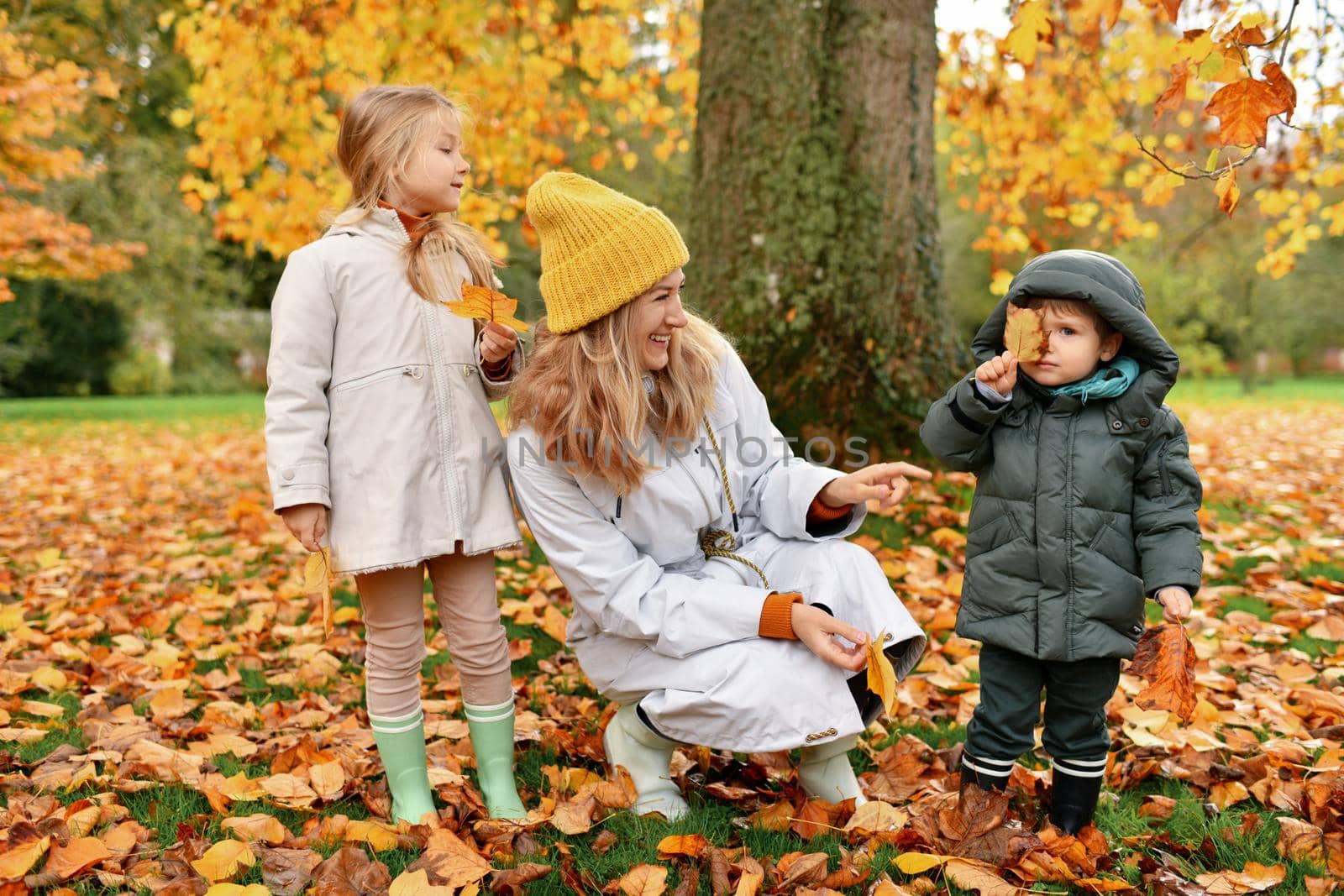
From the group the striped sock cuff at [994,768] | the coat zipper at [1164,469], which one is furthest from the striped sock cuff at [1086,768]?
the coat zipper at [1164,469]

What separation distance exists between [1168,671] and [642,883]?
119cm

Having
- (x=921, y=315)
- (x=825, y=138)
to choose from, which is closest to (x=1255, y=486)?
(x=921, y=315)

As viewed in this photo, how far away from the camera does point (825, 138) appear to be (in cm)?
487

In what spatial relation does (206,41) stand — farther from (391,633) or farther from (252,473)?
(391,633)

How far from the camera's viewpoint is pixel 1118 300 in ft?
7.07

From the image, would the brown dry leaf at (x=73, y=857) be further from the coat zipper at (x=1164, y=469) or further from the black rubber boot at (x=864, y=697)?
the coat zipper at (x=1164, y=469)

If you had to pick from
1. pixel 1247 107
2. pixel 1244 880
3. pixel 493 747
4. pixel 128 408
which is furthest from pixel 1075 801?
pixel 128 408

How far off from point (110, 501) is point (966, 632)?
672cm

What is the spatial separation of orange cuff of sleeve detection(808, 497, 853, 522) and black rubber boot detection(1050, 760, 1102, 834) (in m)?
0.80

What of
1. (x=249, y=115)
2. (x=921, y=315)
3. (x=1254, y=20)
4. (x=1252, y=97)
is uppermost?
(x=249, y=115)

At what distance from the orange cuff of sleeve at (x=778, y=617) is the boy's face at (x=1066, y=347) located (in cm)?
79

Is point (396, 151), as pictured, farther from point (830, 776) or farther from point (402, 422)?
point (830, 776)

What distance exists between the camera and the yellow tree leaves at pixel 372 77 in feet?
24.2

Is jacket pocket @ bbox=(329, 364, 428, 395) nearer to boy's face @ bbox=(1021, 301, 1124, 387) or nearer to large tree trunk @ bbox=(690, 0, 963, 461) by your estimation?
boy's face @ bbox=(1021, 301, 1124, 387)
